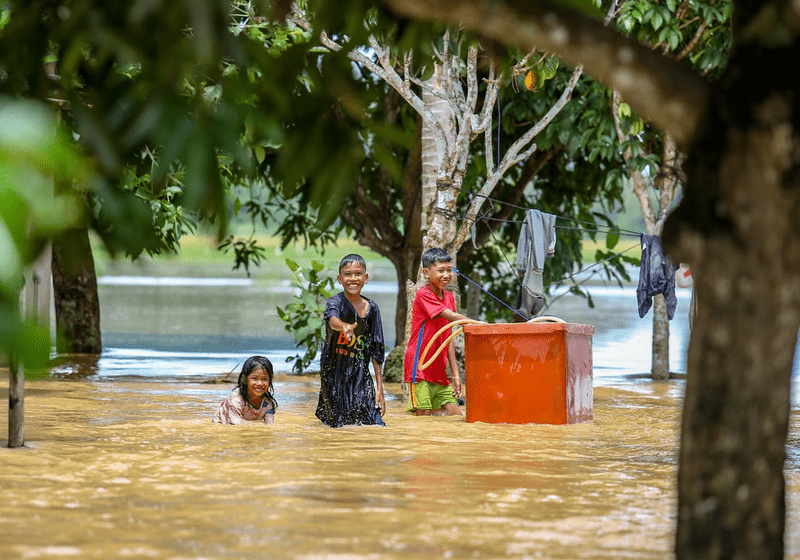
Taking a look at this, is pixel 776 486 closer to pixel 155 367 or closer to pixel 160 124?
pixel 160 124

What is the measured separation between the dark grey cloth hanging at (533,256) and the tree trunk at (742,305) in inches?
313

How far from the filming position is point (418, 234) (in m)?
14.5

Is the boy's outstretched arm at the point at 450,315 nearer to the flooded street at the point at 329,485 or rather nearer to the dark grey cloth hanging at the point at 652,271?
the flooded street at the point at 329,485

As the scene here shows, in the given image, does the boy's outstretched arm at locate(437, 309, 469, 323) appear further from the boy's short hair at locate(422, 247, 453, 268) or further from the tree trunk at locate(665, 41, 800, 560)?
the tree trunk at locate(665, 41, 800, 560)

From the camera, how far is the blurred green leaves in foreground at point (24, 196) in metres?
1.67

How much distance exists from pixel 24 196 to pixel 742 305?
213 cm

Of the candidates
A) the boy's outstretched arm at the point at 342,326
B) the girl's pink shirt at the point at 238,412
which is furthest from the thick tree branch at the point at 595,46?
the girl's pink shirt at the point at 238,412

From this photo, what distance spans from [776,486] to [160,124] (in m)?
2.08

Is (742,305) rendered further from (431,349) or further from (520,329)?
(431,349)

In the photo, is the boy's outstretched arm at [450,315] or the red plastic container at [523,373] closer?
the red plastic container at [523,373]

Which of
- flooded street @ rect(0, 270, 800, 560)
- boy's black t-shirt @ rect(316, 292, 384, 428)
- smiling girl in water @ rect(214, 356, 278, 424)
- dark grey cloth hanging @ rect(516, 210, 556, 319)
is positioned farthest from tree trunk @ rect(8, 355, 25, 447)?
dark grey cloth hanging @ rect(516, 210, 556, 319)

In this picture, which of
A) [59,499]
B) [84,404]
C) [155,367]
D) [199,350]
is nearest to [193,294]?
[199,350]

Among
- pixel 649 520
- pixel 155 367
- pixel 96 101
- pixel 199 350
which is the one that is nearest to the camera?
pixel 96 101

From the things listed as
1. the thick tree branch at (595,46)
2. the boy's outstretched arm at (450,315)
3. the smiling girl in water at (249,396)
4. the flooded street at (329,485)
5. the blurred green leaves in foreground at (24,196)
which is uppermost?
the thick tree branch at (595,46)
